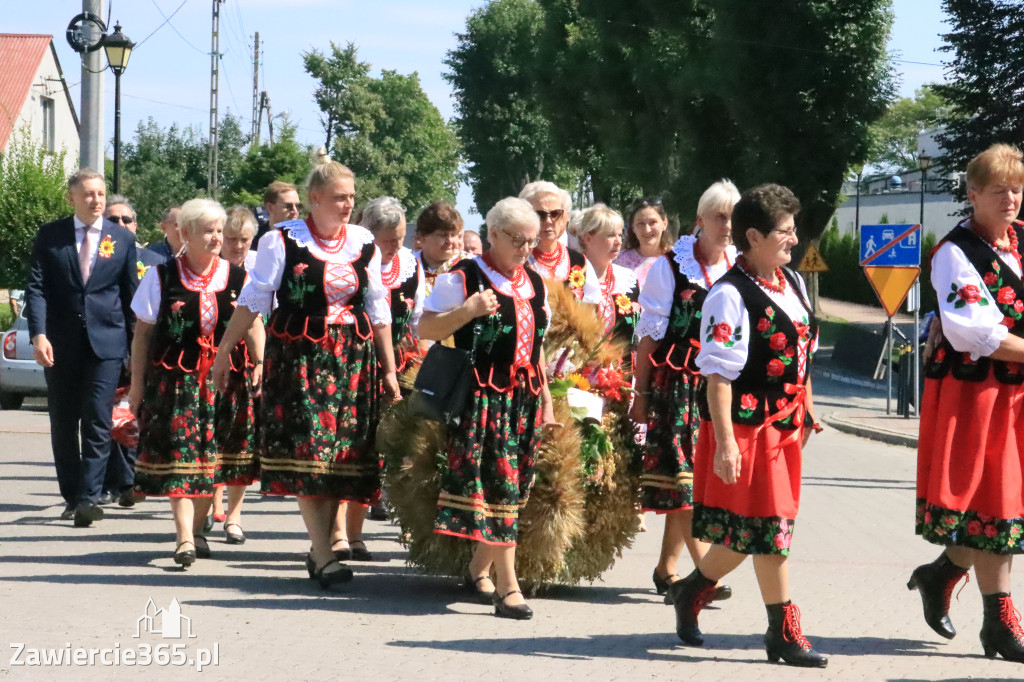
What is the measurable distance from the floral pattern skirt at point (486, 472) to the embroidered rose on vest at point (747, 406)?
4.22 feet

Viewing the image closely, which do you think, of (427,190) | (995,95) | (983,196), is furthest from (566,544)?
(427,190)

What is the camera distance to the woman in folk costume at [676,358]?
7043 mm

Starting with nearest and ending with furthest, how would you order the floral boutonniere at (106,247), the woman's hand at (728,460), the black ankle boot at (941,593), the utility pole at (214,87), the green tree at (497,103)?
the woman's hand at (728,460) < the black ankle boot at (941,593) < the floral boutonniere at (106,247) < the utility pole at (214,87) < the green tree at (497,103)

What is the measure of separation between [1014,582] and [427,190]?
9822 cm

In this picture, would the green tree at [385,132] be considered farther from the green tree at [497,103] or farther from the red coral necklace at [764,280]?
the red coral necklace at [764,280]

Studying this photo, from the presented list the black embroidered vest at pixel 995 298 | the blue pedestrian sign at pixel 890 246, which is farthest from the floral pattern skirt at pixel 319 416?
the blue pedestrian sign at pixel 890 246

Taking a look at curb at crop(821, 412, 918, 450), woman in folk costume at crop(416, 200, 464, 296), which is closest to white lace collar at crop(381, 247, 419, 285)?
woman in folk costume at crop(416, 200, 464, 296)

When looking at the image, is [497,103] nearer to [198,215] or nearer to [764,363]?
[198,215]

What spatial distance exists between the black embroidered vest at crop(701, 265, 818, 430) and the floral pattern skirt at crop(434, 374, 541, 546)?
4.21ft

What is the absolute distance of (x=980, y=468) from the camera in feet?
19.2

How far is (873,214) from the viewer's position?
268 feet

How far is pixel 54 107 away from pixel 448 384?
57063 millimetres

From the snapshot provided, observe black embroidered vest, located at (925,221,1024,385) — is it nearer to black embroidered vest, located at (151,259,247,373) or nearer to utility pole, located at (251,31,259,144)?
black embroidered vest, located at (151,259,247,373)

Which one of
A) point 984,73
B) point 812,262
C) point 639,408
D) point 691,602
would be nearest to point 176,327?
point 639,408
